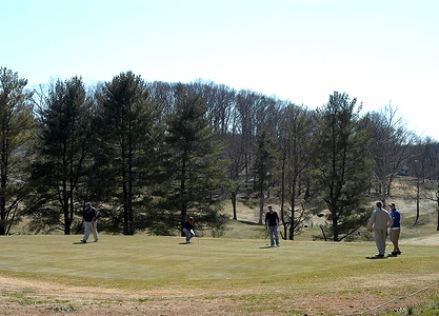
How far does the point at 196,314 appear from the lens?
13.7 m

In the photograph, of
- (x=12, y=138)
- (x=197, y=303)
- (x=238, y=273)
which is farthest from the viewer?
(x=12, y=138)

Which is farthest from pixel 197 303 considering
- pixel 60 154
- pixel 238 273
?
pixel 60 154

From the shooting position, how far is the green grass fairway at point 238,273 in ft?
49.1

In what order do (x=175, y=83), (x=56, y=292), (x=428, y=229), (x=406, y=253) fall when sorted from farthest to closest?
(x=175, y=83) → (x=428, y=229) → (x=406, y=253) → (x=56, y=292)

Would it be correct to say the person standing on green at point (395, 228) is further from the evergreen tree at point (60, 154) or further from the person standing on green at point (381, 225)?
the evergreen tree at point (60, 154)

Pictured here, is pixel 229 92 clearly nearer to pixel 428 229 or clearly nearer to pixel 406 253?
pixel 428 229

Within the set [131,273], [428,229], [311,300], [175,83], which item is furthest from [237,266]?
[175,83]

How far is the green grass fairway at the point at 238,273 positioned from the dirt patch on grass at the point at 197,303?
0.09 ft

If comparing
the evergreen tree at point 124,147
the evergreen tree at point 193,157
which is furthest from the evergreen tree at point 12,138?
the evergreen tree at point 193,157

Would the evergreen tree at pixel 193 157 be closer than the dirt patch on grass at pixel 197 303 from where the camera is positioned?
No

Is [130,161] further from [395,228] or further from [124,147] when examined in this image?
[395,228]

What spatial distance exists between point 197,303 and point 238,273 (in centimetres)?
550

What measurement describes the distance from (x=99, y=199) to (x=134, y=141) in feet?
20.8

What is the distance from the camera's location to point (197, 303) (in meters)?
15.1
